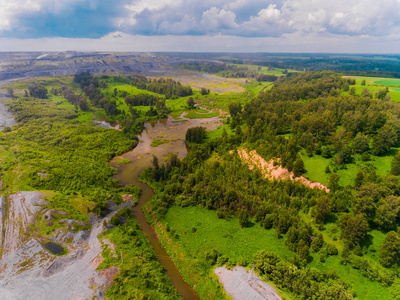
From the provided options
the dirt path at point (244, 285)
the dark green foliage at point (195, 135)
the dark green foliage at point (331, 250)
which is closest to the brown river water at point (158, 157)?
the dark green foliage at point (195, 135)

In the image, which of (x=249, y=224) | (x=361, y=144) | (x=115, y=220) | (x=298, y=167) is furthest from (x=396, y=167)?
(x=115, y=220)

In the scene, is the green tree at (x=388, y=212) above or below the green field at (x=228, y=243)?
above

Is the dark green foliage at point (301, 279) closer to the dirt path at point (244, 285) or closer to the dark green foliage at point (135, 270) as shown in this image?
the dirt path at point (244, 285)

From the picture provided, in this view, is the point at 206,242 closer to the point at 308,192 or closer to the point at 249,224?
the point at 249,224

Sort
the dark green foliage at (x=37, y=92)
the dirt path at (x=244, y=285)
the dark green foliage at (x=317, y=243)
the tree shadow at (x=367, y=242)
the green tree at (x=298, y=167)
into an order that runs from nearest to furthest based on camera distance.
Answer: the dirt path at (x=244, y=285) → the tree shadow at (x=367, y=242) → the dark green foliage at (x=317, y=243) → the green tree at (x=298, y=167) → the dark green foliage at (x=37, y=92)

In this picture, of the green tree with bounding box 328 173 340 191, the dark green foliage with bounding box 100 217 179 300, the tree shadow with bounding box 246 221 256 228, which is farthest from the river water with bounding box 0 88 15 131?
the green tree with bounding box 328 173 340 191

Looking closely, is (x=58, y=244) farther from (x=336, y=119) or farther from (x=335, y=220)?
(x=336, y=119)

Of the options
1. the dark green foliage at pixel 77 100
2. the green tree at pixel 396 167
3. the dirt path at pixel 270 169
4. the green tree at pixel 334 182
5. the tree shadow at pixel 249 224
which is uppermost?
the dark green foliage at pixel 77 100
